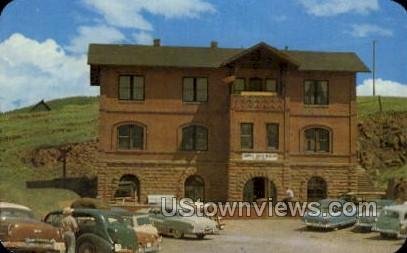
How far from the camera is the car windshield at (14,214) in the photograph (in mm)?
8523

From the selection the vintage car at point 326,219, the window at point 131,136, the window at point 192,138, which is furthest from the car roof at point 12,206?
the vintage car at point 326,219

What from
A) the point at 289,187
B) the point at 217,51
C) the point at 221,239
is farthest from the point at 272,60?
the point at 221,239

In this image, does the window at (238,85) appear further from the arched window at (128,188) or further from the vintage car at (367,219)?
the vintage car at (367,219)

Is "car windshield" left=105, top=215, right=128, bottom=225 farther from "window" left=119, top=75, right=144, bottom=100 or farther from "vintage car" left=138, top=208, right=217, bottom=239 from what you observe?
"window" left=119, top=75, right=144, bottom=100

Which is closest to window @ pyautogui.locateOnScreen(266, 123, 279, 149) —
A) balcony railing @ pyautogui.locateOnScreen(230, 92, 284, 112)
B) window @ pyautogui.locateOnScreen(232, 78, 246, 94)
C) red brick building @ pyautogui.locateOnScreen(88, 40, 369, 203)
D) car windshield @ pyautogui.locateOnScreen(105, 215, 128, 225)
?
red brick building @ pyautogui.locateOnScreen(88, 40, 369, 203)

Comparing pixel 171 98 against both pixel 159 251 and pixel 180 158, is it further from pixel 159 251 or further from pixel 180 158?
pixel 159 251

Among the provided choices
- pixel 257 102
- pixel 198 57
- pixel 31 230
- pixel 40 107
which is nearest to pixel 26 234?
pixel 31 230

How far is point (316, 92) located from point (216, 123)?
4.16ft

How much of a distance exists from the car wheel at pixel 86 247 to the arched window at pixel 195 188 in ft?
5.02

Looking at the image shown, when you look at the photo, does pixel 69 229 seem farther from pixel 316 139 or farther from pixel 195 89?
pixel 316 139

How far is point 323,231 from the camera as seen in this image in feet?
30.4

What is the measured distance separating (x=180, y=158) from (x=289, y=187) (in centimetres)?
132

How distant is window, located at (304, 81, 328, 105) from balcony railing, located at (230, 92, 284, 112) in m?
0.50

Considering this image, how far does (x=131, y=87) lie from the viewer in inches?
435
